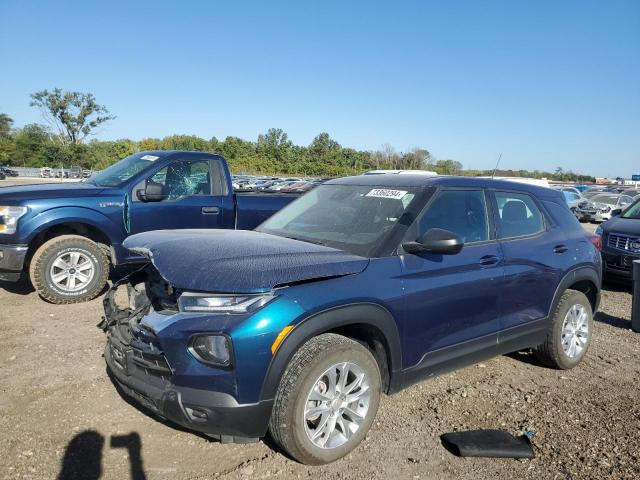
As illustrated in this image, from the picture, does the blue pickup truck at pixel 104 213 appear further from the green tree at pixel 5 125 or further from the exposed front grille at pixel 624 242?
the green tree at pixel 5 125

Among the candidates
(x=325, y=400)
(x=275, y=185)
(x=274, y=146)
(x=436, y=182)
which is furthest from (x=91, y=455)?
(x=274, y=146)

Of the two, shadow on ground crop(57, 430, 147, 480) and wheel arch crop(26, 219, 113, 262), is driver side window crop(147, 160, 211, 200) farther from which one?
shadow on ground crop(57, 430, 147, 480)

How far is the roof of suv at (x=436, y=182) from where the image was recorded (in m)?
3.72

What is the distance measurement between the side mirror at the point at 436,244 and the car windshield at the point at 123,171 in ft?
15.2

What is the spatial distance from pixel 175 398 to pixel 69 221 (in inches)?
165

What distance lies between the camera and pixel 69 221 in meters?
5.89

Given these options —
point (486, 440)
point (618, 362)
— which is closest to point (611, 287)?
point (618, 362)

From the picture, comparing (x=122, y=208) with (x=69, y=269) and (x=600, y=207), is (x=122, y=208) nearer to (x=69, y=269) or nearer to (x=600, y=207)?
(x=69, y=269)

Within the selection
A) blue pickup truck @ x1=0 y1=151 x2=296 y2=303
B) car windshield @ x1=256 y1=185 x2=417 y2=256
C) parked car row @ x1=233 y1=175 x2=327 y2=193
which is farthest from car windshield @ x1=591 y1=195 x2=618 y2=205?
Result: car windshield @ x1=256 y1=185 x2=417 y2=256

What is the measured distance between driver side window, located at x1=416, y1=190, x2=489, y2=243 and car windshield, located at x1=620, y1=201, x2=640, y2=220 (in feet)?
20.7

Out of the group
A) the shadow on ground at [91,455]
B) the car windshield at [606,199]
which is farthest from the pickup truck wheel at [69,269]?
the car windshield at [606,199]

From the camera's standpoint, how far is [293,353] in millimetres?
2611

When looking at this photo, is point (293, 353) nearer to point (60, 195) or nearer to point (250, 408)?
point (250, 408)

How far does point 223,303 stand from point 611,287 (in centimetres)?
824
